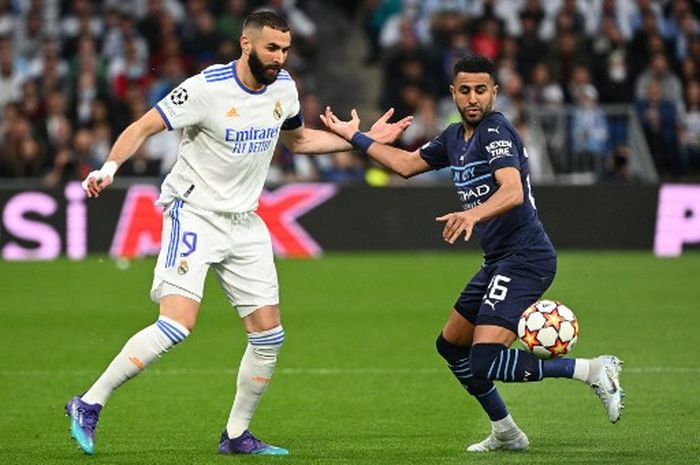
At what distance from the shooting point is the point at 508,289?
8.60 meters

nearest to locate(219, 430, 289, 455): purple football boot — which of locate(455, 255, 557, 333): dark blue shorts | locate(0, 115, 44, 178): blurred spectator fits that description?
locate(455, 255, 557, 333): dark blue shorts

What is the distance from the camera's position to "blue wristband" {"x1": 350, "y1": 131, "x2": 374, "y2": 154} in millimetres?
9531

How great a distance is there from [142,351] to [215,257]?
0.68 meters

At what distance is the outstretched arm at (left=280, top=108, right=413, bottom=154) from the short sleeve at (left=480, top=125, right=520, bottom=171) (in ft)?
3.17

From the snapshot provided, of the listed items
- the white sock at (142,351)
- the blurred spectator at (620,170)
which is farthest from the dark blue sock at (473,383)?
the blurred spectator at (620,170)

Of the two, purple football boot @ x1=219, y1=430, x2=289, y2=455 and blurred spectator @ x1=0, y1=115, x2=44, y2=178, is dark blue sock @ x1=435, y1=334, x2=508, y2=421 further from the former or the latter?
blurred spectator @ x1=0, y1=115, x2=44, y2=178

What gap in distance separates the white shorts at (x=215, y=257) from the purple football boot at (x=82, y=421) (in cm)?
70

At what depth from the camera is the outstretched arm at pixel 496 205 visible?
8.02 metres

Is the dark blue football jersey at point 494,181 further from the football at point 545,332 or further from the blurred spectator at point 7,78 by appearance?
the blurred spectator at point 7,78

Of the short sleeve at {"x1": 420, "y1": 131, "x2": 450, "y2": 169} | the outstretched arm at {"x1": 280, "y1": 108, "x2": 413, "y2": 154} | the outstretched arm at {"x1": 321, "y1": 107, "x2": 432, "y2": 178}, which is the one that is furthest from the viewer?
the outstretched arm at {"x1": 280, "y1": 108, "x2": 413, "y2": 154}

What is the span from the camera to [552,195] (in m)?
21.0

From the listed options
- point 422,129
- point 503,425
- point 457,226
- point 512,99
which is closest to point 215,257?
point 457,226

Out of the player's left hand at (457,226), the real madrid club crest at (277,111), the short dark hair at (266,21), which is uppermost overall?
the short dark hair at (266,21)

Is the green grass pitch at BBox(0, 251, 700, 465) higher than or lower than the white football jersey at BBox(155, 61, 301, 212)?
lower
